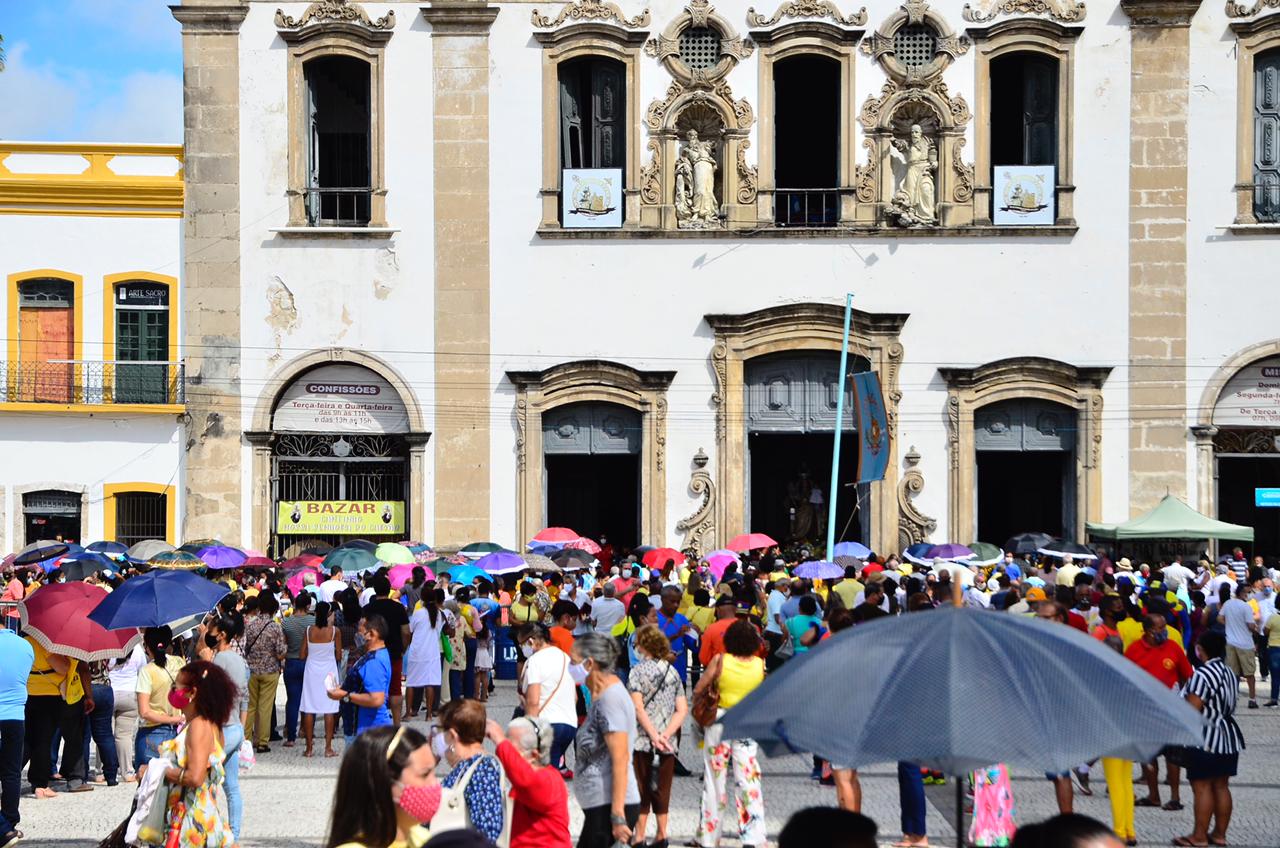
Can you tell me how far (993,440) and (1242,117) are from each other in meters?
6.97

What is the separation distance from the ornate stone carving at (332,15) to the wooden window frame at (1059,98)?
10.3 meters

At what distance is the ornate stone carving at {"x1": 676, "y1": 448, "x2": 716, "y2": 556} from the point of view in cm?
3100

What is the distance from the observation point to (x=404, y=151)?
31547 millimetres

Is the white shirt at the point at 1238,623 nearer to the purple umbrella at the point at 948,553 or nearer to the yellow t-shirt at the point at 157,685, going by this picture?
the purple umbrella at the point at 948,553

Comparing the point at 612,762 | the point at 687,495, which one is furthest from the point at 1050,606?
the point at 687,495

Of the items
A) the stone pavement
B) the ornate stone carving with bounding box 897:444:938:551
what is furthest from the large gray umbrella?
the ornate stone carving with bounding box 897:444:938:551

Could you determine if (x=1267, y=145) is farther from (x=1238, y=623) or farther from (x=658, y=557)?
(x=1238, y=623)

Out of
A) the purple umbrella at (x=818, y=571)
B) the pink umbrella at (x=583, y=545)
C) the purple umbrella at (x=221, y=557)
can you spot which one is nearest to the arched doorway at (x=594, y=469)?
the pink umbrella at (x=583, y=545)

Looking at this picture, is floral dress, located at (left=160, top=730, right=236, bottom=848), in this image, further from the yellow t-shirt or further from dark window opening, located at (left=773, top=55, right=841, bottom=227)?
dark window opening, located at (left=773, top=55, right=841, bottom=227)

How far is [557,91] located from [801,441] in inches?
339

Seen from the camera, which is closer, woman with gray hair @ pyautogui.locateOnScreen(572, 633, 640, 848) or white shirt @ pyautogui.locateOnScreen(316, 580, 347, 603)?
woman with gray hair @ pyautogui.locateOnScreen(572, 633, 640, 848)

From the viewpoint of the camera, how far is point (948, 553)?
2744 cm

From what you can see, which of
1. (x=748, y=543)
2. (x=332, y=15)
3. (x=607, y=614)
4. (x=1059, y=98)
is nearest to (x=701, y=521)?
(x=748, y=543)

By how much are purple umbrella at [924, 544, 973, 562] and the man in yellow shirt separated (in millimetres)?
15402
